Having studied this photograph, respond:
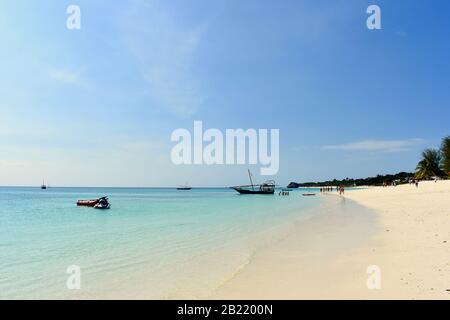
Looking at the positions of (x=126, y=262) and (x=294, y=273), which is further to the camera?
(x=126, y=262)

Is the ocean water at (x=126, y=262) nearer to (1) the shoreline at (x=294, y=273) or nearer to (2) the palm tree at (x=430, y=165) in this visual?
(1) the shoreline at (x=294, y=273)

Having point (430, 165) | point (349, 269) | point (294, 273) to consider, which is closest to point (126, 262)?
point (294, 273)

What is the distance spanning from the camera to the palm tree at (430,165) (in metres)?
95.2

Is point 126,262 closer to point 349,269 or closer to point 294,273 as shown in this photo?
Answer: point 294,273

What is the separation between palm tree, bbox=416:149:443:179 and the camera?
95.2 metres

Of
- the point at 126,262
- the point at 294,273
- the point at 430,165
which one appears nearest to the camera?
the point at 294,273

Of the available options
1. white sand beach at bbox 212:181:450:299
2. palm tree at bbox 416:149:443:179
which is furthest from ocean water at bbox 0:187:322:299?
palm tree at bbox 416:149:443:179

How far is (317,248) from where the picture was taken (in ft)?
41.3

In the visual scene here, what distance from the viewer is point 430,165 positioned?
315ft

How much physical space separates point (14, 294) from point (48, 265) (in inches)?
124

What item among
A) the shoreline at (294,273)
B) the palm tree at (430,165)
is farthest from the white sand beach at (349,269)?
the palm tree at (430,165)

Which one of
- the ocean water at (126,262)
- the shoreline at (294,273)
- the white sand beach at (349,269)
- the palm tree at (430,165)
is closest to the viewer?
the white sand beach at (349,269)
